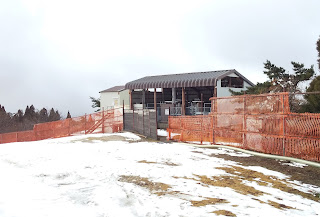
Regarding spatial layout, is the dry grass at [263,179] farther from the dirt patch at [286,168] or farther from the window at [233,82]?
the window at [233,82]

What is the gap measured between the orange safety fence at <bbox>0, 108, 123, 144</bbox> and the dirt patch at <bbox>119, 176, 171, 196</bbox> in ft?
56.7

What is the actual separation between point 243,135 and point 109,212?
9794 mm

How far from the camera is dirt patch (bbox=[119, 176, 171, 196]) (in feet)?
22.8

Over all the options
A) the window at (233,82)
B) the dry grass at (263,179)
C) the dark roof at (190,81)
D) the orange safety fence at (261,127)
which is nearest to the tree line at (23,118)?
the dark roof at (190,81)

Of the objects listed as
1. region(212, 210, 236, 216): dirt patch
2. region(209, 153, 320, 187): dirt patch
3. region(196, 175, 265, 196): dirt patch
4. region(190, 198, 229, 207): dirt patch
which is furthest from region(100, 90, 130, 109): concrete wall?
region(212, 210, 236, 216): dirt patch

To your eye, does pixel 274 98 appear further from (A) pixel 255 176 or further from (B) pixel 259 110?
(A) pixel 255 176

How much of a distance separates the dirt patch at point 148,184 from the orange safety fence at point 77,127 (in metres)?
17.3

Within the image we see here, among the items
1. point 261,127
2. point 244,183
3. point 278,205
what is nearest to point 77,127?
point 261,127

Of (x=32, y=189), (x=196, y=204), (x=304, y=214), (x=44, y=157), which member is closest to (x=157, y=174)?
(x=196, y=204)

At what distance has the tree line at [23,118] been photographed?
239ft

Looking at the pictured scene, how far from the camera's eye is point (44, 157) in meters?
11.5

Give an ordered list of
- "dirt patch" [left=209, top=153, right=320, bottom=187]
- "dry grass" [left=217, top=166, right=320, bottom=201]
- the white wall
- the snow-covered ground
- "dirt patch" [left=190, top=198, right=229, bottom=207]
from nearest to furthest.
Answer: the snow-covered ground
"dirt patch" [left=190, top=198, right=229, bottom=207]
"dry grass" [left=217, top=166, right=320, bottom=201]
"dirt patch" [left=209, top=153, right=320, bottom=187]
the white wall

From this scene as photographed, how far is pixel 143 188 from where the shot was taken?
7.13 metres

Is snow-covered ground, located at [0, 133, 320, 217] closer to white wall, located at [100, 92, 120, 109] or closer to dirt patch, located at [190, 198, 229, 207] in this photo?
dirt patch, located at [190, 198, 229, 207]
